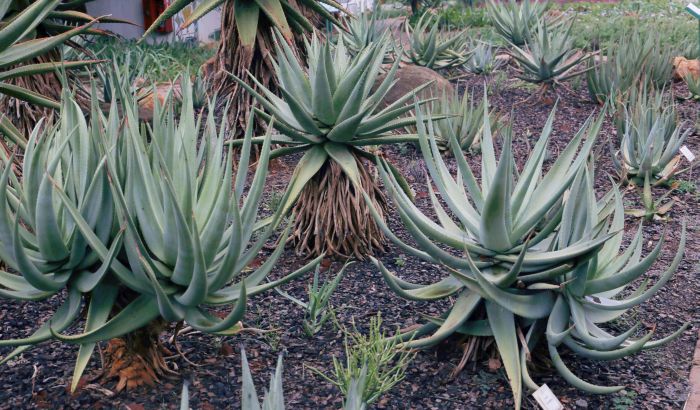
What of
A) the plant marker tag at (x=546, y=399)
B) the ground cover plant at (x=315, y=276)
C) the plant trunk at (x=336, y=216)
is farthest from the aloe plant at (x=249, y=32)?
the plant marker tag at (x=546, y=399)

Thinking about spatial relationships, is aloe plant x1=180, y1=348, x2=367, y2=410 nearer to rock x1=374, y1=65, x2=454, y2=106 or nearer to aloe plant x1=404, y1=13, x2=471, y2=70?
rock x1=374, y1=65, x2=454, y2=106

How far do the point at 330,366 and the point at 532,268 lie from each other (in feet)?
3.10

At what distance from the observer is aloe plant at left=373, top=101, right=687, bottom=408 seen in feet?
9.35

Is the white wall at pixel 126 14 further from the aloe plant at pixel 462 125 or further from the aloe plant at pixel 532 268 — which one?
the aloe plant at pixel 532 268

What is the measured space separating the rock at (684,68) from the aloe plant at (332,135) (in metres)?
6.50

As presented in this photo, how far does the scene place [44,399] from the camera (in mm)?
2871

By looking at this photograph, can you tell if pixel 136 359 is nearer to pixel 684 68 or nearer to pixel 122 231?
pixel 122 231

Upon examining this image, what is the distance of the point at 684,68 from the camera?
9500mm

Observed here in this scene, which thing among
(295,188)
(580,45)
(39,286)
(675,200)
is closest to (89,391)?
(39,286)

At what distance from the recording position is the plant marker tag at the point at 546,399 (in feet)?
9.18

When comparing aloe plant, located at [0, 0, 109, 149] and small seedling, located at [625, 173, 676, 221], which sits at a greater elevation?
aloe plant, located at [0, 0, 109, 149]

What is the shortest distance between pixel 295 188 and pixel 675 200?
3.15m

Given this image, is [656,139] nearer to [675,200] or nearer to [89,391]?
[675,200]

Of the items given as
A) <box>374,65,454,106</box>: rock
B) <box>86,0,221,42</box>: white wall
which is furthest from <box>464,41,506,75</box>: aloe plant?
<box>86,0,221,42</box>: white wall
